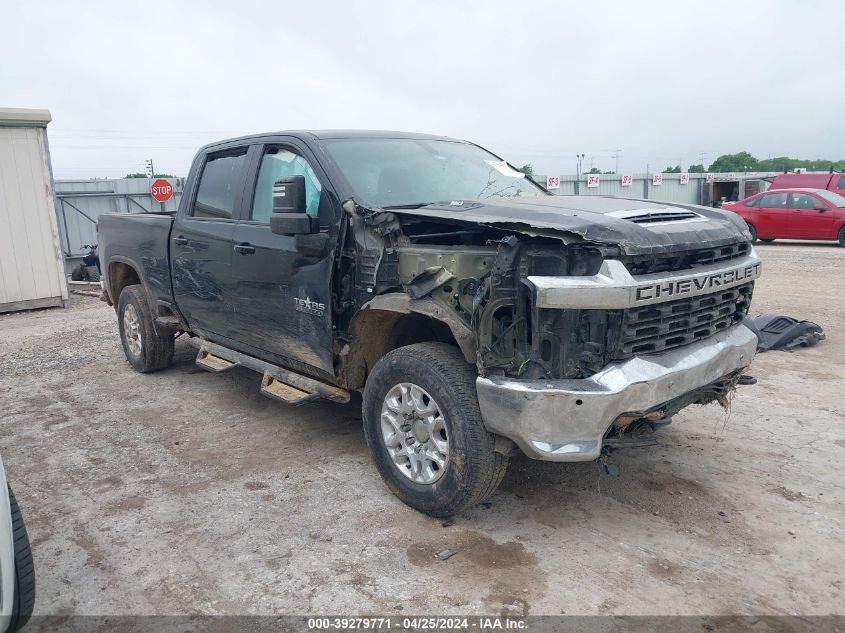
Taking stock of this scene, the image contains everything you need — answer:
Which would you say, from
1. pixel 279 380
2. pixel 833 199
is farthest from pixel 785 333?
pixel 833 199

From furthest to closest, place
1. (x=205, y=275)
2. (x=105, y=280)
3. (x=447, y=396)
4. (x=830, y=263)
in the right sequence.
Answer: (x=830, y=263), (x=105, y=280), (x=205, y=275), (x=447, y=396)

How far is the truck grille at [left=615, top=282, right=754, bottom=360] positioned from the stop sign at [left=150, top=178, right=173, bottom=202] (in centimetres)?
1460

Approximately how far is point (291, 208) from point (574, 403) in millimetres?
1948

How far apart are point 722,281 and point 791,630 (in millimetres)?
1614

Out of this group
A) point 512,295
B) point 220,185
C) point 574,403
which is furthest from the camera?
point 220,185

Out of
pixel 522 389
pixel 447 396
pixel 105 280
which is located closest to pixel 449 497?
pixel 447 396

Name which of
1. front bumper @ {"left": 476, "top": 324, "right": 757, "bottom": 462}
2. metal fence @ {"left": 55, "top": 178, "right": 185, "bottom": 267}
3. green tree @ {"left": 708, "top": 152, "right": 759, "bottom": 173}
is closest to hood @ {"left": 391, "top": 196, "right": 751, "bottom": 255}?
front bumper @ {"left": 476, "top": 324, "right": 757, "bottom": 462}

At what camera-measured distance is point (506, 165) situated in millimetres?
5332

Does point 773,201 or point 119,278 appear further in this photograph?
point 773,201

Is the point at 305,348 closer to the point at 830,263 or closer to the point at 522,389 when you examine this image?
the point at 522,389

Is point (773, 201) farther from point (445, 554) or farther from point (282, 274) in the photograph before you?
point (445, 554)

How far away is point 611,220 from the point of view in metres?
3.25

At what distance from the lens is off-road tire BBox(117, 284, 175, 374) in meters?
6.46

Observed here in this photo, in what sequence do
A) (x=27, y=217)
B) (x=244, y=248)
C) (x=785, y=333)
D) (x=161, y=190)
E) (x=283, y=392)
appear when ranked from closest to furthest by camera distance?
1. (x=283, y=392)
2. (x=244, y=248)
3. (x=785, y=333)
4. (x=27, y=217)
5. (x=161, y=190)
